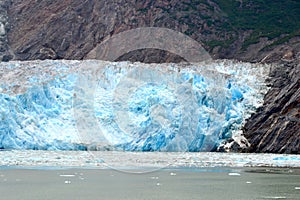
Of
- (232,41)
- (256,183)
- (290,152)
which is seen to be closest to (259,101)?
(290,152)

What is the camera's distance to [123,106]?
20047 millimetres

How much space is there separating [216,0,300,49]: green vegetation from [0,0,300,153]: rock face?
5 cm

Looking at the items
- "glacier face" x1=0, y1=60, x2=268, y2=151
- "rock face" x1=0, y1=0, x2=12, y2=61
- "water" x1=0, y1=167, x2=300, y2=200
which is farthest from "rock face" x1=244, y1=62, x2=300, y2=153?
"rock face" x1=0, y1=0, x2=12, y2=61

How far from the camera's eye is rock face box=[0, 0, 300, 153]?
104 feet

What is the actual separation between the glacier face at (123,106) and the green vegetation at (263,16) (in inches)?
461

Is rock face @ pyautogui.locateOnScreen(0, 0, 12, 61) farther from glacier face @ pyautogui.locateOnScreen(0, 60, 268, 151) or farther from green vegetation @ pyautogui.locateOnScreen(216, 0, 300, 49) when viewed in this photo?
green vegetation @ pyautogui.locateOnScreen(216, 0, 300, 49)

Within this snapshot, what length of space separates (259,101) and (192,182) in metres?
10.3

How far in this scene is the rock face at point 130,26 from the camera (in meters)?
31.6

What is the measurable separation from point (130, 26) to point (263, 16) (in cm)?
769

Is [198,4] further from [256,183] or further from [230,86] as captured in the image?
[256,183]

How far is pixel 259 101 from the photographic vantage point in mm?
20859

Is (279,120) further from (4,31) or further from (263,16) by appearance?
(4,31)

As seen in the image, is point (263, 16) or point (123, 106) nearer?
point (123, 106)

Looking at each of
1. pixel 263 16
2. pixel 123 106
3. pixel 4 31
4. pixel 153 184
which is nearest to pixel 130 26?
pixel 4 31
